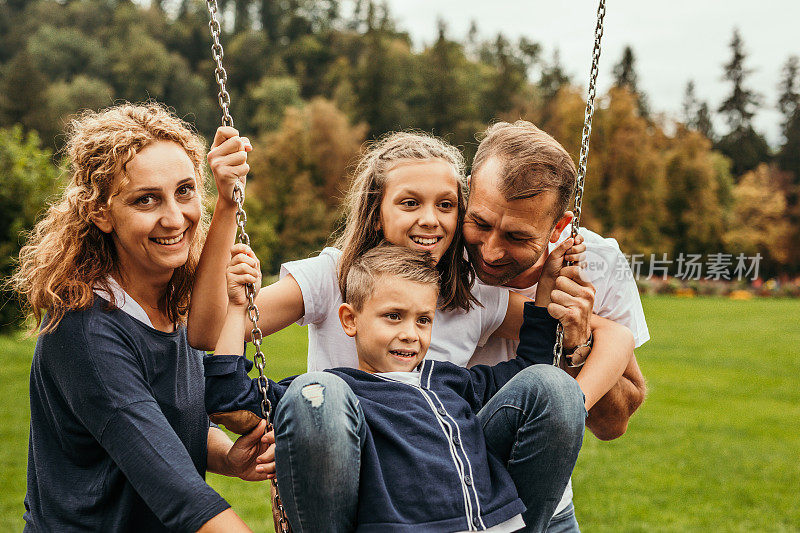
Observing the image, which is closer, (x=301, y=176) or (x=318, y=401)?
(x=318, y=401)

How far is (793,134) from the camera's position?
53.6 m

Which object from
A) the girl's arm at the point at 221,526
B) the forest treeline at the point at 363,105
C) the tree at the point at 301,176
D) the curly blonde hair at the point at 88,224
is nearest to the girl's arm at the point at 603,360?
the girl's arm at the point at 221,526

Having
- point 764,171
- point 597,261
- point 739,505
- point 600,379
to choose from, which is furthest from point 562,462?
point 764,171

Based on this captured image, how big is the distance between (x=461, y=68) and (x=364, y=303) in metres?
58.9

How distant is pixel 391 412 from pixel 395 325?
1.11 feet

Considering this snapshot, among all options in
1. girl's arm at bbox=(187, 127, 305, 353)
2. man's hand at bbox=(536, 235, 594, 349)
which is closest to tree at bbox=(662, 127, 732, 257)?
man's hand at bbox=(536, 235, 594, 349)

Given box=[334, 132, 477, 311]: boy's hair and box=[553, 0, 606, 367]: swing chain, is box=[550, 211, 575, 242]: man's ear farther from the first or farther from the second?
box=[334, 132, 477, 311]: boy's hair

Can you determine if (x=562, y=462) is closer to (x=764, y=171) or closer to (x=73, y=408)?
(x=73, y=408)

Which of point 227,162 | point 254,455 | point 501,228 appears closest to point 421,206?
point 501,228

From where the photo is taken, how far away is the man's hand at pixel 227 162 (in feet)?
7.90

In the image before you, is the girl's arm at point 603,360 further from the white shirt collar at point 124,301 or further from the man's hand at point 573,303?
the white shirt collar at point 124,301

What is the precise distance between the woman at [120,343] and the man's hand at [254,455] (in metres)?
0.01

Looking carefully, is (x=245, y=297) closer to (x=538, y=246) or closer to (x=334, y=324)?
(x=334, y=324)

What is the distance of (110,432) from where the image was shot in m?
2.14
